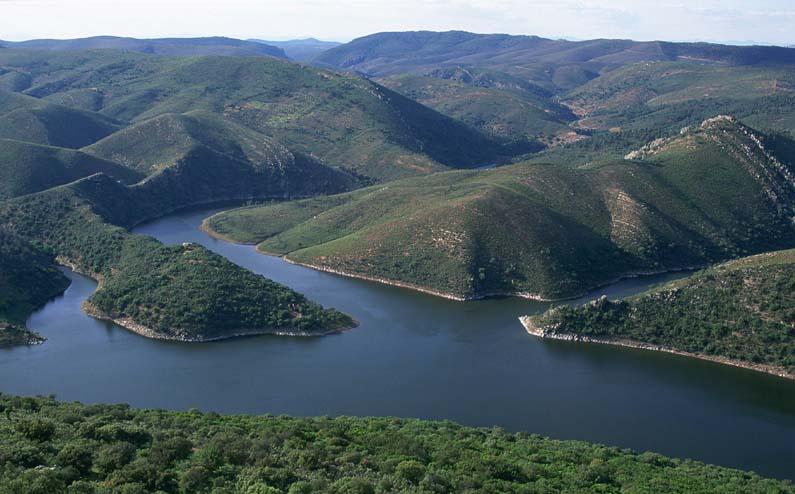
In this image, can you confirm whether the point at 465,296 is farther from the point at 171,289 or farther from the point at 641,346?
the point at 171,289

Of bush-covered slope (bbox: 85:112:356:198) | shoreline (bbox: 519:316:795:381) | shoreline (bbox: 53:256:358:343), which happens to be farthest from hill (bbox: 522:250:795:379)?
bush-covered slope (bbox: 85:112:356:198)

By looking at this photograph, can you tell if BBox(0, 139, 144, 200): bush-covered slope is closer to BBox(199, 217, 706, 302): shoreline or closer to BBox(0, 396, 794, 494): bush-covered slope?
BBox(199, 217, 706, 302): shoreline

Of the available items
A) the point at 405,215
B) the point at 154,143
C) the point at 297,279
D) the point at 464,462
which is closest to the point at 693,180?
the point at 405,215

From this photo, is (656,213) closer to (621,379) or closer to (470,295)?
(470,295)

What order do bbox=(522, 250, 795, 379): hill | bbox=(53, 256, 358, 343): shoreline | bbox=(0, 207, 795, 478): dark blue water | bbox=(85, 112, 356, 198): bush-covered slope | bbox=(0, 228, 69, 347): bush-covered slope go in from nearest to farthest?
bbox=(0, 207, 795, 478): dark blue water
bbox=(522, 250, 795, 379): hill
bbox=(0, 228, 69, 347): bush-covered slope
bbox=(53, 256, 358, 343): shoreline
bbox=(85, 112, 356, 198): bush-covered slope

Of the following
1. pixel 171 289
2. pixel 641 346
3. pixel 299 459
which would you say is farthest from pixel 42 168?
pixel 299 459

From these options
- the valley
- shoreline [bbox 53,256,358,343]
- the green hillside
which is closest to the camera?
the valley

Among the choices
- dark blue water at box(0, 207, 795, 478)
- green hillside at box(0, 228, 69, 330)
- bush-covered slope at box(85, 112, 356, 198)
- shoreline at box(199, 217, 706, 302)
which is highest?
bush-covered slope at box(85, 112, 356, 198)
